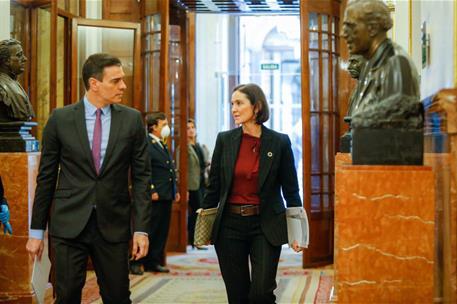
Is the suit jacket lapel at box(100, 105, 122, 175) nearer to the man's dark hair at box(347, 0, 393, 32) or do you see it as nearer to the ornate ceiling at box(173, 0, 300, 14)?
the man's dark hair at box(347, 0, 393, 32)

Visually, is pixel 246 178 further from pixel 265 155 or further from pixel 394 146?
pixel 394 146

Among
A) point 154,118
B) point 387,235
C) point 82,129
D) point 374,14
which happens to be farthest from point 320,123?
point 387,235

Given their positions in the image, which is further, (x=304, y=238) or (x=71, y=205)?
(x=304, y=238)

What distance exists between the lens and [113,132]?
4.37 metres

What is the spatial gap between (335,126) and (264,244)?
17.6ft

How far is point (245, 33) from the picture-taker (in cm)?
1802

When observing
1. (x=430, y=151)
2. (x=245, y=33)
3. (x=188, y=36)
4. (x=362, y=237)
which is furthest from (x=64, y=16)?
(x=245, y=33)

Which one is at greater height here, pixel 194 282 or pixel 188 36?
pixel 188 36

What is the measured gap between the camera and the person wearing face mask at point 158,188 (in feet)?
30.2

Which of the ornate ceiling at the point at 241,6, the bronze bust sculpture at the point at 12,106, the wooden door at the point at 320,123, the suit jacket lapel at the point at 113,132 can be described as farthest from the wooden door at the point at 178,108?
the suit jacket lapel at the point at 113,132

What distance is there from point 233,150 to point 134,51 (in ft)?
15.8

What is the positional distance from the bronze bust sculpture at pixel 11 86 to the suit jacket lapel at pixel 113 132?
218 centimetres

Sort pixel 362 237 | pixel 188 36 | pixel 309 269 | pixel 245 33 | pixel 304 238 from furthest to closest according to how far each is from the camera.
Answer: pixel 245 33 → pixel 188 36 → pixel 309 269 → pixel 304 238 → pixel 362 237

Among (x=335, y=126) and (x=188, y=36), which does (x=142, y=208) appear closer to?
(x=335, y=126)
